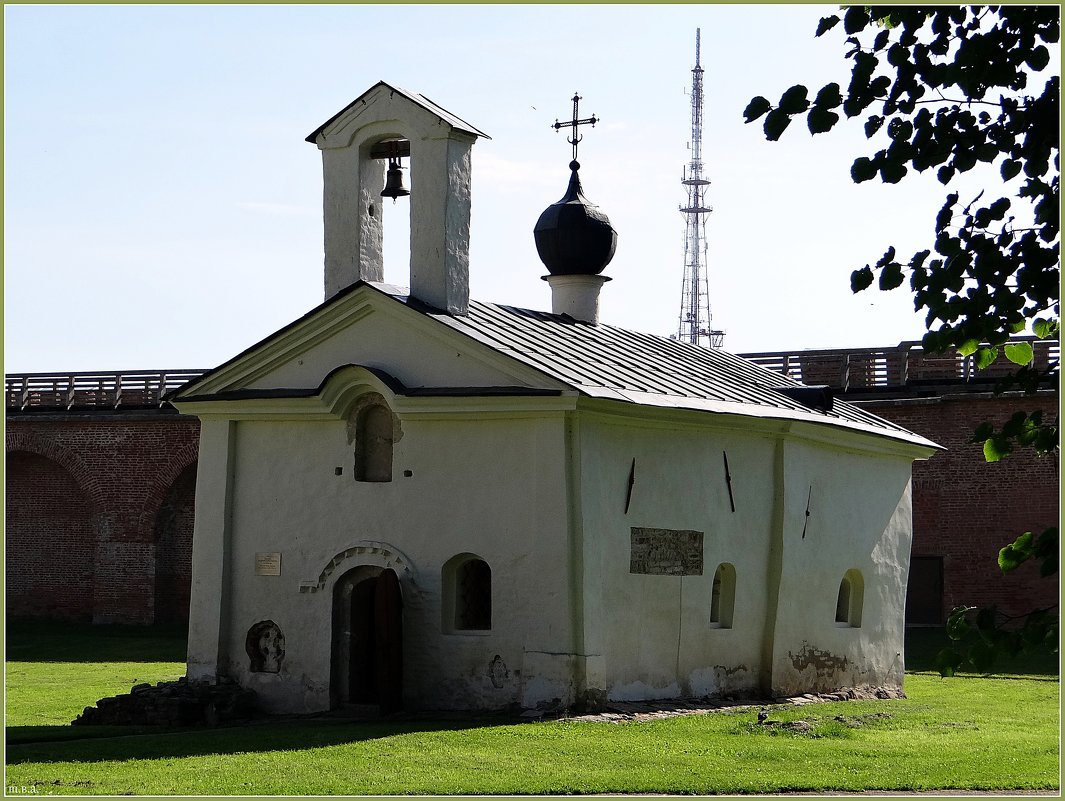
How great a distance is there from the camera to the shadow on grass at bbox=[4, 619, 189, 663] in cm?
2370

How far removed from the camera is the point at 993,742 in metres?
12.8

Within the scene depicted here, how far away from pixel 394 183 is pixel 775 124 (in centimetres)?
923

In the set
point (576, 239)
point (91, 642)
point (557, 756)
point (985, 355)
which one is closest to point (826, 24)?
point (985, 355)

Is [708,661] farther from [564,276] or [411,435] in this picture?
[564,276]

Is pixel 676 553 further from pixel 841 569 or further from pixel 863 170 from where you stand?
pixel 863 170

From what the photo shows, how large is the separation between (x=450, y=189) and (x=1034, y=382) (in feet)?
29.6

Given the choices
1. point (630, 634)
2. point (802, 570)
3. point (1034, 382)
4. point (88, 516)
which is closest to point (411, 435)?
point (630, 634)

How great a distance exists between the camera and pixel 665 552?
15148 mm

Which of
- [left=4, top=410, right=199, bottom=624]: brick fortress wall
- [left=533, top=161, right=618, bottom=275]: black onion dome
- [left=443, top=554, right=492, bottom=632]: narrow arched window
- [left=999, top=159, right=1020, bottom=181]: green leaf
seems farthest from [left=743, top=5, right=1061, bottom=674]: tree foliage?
[left=4, top=410, right=199, bottom=624]: brick fortress wall

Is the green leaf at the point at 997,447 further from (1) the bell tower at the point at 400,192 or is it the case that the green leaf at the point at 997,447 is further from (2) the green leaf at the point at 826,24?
(1) the bell tower at the point at 400,192

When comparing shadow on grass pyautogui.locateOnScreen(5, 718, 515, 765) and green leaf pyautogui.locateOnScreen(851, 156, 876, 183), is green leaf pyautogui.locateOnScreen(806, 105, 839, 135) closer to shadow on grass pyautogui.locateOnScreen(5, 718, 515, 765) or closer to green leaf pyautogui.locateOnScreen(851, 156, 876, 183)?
green leaf pyautogui.locateOnScreen(851, 156, 876, 183)

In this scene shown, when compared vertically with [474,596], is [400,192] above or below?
above

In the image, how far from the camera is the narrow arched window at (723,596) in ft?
53.1

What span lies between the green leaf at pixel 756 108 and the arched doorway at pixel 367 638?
8.47 meters
